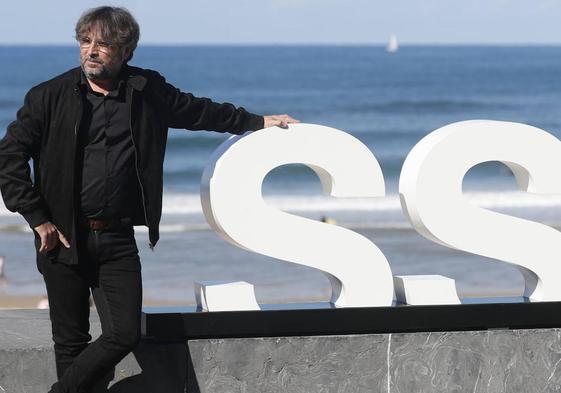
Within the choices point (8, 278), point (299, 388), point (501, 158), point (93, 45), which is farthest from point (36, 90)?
point (8, 278)

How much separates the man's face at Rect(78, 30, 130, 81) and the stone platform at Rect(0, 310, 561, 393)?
1137mm

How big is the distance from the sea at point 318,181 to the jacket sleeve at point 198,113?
19.4ft

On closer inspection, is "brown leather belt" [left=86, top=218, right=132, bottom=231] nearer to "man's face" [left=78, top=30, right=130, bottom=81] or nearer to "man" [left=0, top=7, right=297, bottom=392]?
"man" [left=0, top=7, right=297, bottom=392]

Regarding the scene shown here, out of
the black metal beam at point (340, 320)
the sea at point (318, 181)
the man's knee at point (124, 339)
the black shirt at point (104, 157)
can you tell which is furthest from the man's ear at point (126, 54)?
the sea at point (318, 181)

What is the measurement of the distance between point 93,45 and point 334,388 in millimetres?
1752

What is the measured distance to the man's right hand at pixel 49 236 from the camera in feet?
13.8

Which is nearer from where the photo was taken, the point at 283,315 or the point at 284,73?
the point at 283,315

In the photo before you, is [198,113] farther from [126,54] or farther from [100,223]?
[100,223]

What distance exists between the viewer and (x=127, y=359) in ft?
15.7

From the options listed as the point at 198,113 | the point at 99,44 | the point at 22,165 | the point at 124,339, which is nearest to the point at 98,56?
the point at 99,44

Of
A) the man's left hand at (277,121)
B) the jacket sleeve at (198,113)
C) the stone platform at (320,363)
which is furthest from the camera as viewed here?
the man's left hand at (277,121)

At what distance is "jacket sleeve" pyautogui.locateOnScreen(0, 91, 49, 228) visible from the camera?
4156 millimetres

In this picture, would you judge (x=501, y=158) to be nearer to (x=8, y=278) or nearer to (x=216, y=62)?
(x=8, y=278)

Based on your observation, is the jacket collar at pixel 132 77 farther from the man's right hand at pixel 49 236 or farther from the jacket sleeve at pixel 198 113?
the man's right hand at pixel 49 236
